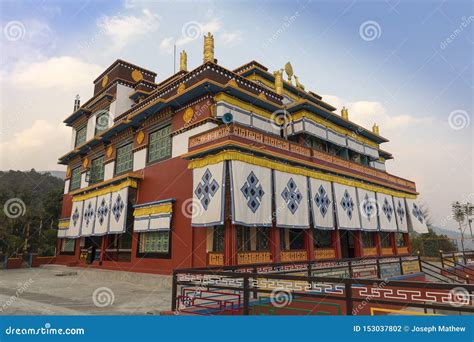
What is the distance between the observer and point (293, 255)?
13078 millimetres

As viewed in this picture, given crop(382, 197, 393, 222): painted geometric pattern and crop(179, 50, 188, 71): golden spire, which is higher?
crop(179, 50, 188, 71): golden spire

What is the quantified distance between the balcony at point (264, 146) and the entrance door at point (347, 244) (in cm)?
398

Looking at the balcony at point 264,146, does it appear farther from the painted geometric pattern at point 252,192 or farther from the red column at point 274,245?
the red column at point 274,245

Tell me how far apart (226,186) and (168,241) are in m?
4.28

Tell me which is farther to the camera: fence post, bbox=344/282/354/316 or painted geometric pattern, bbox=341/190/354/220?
painted geometric pattern, bbox=341/190/354/220

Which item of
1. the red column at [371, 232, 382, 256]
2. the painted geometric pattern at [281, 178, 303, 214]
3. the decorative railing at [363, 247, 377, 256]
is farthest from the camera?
the red column at [371, 232, 382, 256]

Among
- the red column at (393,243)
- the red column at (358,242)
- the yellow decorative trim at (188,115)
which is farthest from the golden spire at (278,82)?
the red column at (393,243)

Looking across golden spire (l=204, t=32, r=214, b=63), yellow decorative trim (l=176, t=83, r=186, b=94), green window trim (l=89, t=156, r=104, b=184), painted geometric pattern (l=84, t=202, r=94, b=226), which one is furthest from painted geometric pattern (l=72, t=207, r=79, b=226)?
golden spire (l=204, t=32, r=214, b=63)

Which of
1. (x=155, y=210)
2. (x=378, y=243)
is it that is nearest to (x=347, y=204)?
(x=378, y=243)

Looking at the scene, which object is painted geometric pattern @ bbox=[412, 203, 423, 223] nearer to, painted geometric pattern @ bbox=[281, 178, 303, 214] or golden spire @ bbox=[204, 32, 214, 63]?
painted geometric pattern @ bbox=[281, 178, 303, 214]

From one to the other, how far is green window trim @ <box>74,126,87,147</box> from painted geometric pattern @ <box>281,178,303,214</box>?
1823 cm

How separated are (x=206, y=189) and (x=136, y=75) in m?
14.2

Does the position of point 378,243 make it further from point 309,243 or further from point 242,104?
point 242,104

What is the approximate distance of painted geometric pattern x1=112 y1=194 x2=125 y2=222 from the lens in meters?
16.2
